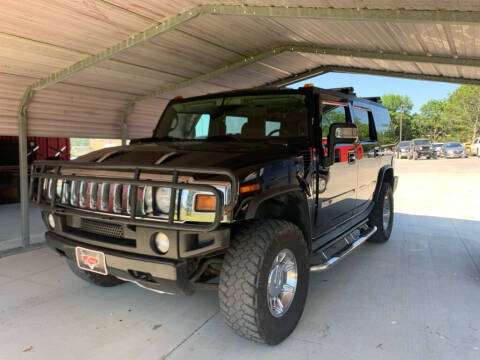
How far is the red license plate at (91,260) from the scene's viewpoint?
101 inches

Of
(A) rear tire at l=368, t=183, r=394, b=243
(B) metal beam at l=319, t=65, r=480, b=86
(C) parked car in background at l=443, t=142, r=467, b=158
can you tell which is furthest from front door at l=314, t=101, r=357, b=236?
(C) parked car in background at l=443, t=142, r=467, b=158

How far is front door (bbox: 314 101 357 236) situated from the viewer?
3430 mm

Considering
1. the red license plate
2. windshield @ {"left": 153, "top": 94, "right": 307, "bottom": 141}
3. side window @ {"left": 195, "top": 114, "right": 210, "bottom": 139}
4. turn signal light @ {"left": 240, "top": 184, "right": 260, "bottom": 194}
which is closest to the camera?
turn signal light @ {"left": 240, "top": 184, "right": 260, "bottom": 194}

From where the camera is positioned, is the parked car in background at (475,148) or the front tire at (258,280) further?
the parked car in background at (475,148)

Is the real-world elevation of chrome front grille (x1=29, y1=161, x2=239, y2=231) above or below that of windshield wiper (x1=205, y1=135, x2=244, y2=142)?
below

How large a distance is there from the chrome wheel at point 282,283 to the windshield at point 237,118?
1138 mm

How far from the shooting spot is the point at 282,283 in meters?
2.84

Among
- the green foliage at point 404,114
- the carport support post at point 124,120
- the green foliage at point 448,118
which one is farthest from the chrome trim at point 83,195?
the green foliage at point 404,114

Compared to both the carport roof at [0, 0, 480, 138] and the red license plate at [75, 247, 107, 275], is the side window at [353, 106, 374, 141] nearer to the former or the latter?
the carport roof at [0, 0, 480, 138]

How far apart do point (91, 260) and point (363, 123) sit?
140 inches

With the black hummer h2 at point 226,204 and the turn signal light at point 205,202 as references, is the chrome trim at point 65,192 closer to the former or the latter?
the black hummer h2 at point 226,204

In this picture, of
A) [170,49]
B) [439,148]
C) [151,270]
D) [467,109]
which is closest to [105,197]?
[151,270]

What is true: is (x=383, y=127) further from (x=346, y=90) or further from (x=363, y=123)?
(x=346, y=90)

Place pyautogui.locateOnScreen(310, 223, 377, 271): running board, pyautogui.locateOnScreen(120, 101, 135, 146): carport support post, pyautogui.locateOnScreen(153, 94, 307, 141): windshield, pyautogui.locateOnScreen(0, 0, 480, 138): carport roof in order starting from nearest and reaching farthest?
pyautogui.locateOnScreen(310, 223, 377, 271): running board → pyautogui.locateOnScreen(153, 94, 307, 141): windshield → pyautogui.locateOnScreen(0, 0, 480, 138): carport roof → pyautogui.locateOnScreen(120, 101, 135, 146): carport support post
